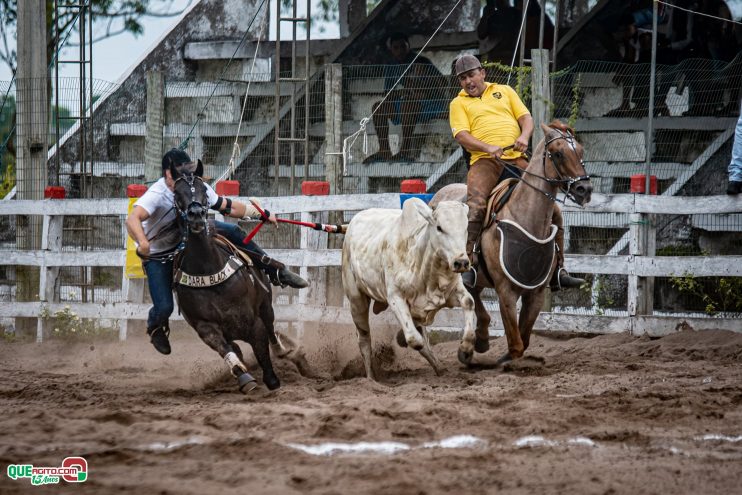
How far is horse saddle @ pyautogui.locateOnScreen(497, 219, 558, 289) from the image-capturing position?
9633mm

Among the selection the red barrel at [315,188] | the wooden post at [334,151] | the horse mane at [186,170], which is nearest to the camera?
the horse mane at [186,170]

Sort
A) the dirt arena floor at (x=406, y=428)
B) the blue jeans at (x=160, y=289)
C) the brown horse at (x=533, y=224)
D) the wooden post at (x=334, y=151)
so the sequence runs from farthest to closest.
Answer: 1. the wooden post at (x=334, y=151)
2. the brown horse at (x=533, y=224)
3. the blue jeans at (x=160, y=289)
4. the dirt arena floor at (x=406, y=428)

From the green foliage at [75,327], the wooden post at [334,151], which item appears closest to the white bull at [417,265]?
the wooden post at [334,151]

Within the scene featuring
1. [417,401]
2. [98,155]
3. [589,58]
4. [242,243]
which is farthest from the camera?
[98,155]

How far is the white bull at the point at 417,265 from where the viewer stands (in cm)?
863

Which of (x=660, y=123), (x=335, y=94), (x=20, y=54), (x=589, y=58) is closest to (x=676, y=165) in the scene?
(x=660, y=123)

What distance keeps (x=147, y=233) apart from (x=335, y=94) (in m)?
4.34

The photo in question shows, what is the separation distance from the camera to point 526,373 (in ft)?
30.1

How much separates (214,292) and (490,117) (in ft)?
10.2

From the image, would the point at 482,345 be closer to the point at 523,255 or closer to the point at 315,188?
the point at 523,255

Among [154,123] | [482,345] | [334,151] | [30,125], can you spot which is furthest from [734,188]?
[30,125]

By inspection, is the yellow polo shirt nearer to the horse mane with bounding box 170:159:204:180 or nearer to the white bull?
the white bull

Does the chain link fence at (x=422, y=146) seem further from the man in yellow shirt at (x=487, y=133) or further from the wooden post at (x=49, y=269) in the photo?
the man in yellow shirt at (x=487, y=133)

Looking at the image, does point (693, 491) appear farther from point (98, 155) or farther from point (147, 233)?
point (98, 155)
